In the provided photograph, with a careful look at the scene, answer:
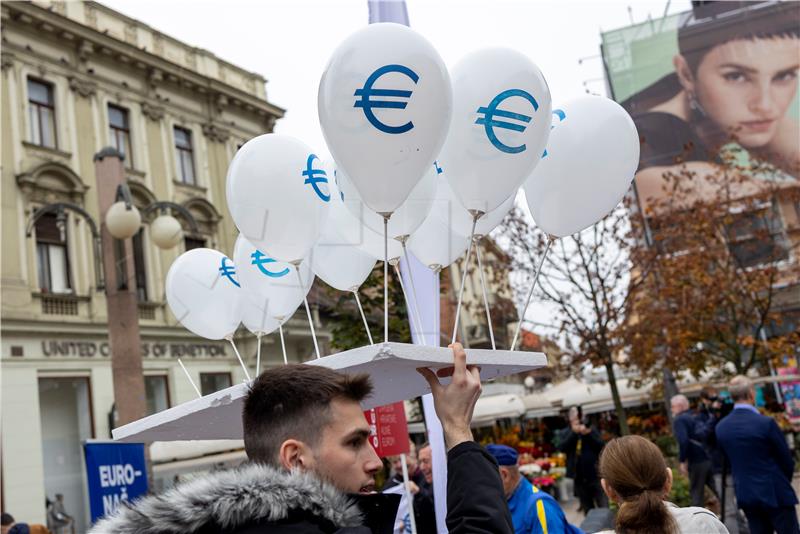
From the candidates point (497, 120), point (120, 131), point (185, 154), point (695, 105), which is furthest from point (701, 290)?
point (695, 105)

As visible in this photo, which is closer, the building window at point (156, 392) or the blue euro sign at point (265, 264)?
the blue euro sign at point (265, 264)

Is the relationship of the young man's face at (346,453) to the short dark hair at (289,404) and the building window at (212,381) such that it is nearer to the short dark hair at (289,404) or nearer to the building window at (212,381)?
the short dark hair at (289,404)

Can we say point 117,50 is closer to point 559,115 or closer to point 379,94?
point 559,115

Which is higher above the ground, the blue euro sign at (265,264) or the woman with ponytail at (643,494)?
the blue euro sign at (265,264)

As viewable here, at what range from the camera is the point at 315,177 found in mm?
3705

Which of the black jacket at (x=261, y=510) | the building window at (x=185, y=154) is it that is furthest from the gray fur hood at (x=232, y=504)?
the building window at (x=185, y=154)

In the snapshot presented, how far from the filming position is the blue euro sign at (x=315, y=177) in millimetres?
3670

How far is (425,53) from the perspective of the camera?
2727mm

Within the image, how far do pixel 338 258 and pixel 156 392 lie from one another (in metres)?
17.7

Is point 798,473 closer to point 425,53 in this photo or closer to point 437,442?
point 437,442

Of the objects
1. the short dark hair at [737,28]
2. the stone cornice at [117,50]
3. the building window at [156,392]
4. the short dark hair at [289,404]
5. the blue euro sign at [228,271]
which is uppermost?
the short dark hair at [737,28]

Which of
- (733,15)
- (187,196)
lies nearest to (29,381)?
(187,196)

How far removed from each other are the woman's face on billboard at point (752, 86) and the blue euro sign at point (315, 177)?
119ft

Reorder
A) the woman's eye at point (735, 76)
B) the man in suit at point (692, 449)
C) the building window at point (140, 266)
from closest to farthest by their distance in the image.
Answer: the man in suit at point (692, 449), the building window at point (140, 266), the woman's eye at point (735, 76)
